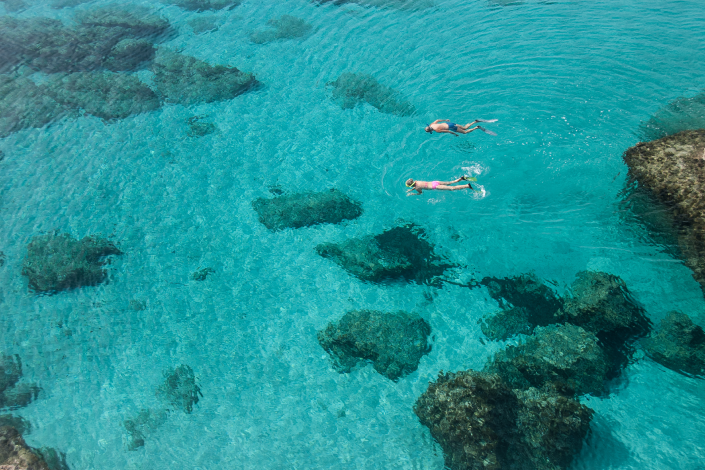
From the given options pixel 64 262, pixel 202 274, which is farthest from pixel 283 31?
pixel 64 262

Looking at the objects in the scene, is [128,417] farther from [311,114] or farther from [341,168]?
[311,114]

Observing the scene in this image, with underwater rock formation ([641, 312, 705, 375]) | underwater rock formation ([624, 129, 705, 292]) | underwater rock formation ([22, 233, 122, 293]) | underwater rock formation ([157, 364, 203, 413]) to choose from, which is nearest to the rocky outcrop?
underwater rock formation ([157, 364, 203, 413])

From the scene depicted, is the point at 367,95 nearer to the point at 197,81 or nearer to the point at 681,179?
the point at 197,81

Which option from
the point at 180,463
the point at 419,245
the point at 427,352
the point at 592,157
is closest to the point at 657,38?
the point at 592,157

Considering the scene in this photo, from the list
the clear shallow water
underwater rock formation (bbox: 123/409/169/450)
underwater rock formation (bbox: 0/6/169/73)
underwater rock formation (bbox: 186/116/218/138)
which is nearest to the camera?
the clear shallow water

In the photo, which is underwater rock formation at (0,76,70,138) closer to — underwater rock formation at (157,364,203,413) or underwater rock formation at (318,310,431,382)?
underwater rock formation at (157,364,203,413)

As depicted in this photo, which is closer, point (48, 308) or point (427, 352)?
point (427, 352)
